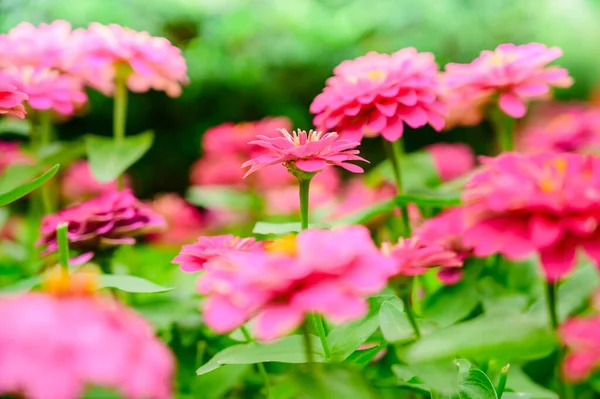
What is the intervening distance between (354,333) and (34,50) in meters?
0.51

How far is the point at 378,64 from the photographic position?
66 cm

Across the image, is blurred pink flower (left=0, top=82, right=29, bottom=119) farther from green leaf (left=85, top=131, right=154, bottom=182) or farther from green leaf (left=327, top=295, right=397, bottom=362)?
green leaf (left=327, top=295, right=397, bottom=362)

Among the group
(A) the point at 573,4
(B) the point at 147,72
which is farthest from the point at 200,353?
(A) the point at 573,4

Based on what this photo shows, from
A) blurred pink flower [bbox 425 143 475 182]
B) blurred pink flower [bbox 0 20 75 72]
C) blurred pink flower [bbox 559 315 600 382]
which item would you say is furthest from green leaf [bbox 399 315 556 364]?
blurred pink flower [bbox 425 143 475 182]

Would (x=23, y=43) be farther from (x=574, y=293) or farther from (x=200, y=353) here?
(x=574, y=293)

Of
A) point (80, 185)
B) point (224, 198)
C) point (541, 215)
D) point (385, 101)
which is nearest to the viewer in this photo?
point (541, 215)

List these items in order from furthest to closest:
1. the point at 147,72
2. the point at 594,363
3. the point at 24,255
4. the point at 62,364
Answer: the point at 24,255
the point at 147,72
the point at 594,363
the point at 62,364

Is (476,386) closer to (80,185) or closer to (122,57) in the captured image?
(122,57)

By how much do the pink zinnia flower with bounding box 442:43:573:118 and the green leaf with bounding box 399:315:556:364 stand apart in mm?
318

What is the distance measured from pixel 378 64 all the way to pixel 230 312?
411 mm

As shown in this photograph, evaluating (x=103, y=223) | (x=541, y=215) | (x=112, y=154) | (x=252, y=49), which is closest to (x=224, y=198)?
(x=112, y=154)

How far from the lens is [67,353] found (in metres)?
0.26

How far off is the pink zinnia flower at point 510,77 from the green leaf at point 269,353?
1.11ft

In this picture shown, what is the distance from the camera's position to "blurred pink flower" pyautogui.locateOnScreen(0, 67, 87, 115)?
0.66 metres
